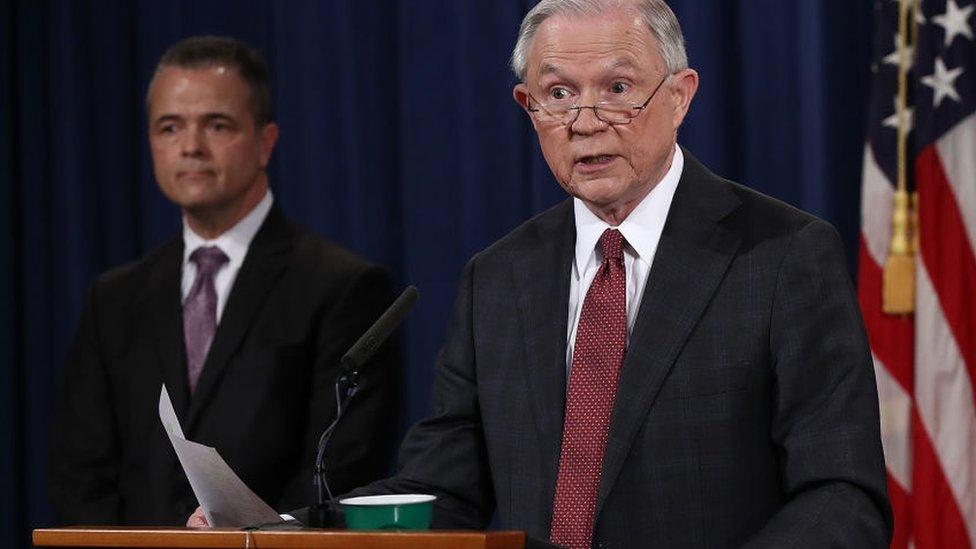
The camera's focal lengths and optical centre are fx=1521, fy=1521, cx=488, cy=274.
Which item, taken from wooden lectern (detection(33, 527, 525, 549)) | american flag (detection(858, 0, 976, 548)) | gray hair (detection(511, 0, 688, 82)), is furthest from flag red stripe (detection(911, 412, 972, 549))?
wooden lectern (detection(33, 527, 525, 549))

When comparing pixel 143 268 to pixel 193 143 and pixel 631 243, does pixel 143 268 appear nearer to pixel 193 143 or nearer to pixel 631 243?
pixel 193 143

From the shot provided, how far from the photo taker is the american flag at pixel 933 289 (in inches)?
132

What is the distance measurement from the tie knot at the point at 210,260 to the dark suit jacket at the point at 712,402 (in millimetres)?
1385

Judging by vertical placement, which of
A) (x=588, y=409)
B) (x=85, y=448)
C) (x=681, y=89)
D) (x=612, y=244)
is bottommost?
(x=85, y=448)

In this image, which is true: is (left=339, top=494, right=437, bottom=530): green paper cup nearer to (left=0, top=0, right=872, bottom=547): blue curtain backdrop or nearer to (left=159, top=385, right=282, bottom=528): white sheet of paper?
(left=159, top=385, right=282, bottom=528): white sheet of paper

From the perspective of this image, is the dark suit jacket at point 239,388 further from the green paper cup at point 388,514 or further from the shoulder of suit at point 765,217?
the green paper cup at point 388,514

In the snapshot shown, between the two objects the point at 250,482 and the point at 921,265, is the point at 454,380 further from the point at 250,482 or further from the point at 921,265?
the point at 921,265

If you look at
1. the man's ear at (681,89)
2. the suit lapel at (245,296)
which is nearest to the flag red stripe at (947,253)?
the man's ear at (681,89)

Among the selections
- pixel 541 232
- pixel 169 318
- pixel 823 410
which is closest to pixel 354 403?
pixel 169 318

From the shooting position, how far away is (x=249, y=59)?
3.78 m

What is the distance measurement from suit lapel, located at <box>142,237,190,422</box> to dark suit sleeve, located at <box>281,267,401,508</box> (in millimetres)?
315

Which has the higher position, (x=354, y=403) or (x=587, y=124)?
(x=587, y=124)

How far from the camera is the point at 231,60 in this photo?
376cm

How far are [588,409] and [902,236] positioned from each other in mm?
1435
